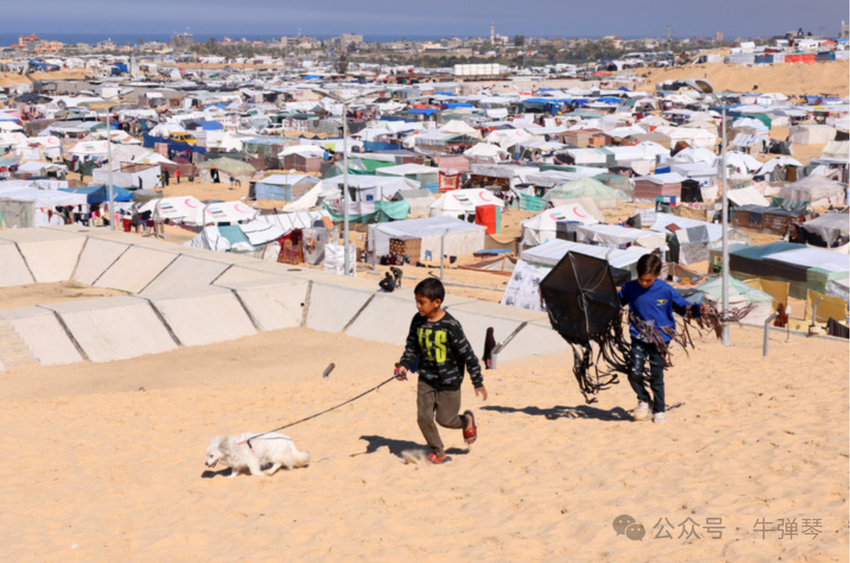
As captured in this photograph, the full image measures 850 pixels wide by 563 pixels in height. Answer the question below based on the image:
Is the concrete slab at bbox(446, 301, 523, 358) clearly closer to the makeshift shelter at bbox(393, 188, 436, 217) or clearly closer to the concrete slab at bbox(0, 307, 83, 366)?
the concrete slab at bbox(0, 307, 83, 366)

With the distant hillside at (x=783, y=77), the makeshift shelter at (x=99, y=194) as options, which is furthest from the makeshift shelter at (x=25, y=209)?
the distant hillside at (x=783, y=77)

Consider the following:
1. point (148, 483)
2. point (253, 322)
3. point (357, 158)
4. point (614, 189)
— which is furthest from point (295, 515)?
point (357, 158)

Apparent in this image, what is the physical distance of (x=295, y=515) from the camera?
656 cm

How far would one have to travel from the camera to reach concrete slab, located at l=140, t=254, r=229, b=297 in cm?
2083

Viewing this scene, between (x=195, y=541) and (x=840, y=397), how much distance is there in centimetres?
618

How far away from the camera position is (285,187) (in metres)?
40.6

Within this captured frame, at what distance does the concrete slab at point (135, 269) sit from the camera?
22016mm

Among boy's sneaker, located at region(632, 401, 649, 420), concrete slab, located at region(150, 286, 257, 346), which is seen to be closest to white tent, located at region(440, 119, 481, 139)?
concrete slab, located at region(150, 286, 257, 346)

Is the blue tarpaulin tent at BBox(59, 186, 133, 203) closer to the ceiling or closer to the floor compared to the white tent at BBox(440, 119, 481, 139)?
closer to the floor

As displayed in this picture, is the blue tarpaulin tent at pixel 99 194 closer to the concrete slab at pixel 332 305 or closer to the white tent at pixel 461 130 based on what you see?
the concrete slab at pixel 332 305

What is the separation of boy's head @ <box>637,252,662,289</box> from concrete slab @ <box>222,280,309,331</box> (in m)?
11.5

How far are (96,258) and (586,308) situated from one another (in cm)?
1822

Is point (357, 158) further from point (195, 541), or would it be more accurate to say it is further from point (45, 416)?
point (195, 541)

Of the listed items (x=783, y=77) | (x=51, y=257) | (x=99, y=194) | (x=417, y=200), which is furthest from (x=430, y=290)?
(x=783, y=77)
